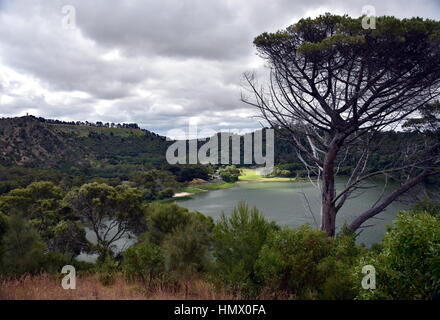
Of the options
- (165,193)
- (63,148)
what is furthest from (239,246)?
(63,148)

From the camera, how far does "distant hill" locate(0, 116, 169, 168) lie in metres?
53.6

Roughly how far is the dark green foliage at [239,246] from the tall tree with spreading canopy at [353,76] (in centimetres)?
218

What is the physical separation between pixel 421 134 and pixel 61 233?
605 inches

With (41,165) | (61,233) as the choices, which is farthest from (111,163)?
(61,233)

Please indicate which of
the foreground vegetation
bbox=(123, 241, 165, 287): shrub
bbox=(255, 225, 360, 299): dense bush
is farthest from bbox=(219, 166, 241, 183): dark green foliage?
bbox=(255, 225, 360, 299): dense bush

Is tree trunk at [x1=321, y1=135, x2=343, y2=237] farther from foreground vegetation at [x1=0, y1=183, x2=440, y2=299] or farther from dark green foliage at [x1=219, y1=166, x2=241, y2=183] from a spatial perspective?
dark green foliage at [x1=219, y1=166, x2=241, y2=183]

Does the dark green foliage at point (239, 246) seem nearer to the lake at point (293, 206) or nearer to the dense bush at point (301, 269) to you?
the dense bush at point (301, 269)

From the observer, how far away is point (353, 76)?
19.7ft

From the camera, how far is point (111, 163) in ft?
198

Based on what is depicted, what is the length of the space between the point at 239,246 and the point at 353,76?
3.96m

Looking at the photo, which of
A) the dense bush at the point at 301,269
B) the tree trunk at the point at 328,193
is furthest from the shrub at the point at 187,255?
the tree trunk at the point at 328,193

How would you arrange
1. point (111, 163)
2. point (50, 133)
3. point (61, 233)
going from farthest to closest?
point (50, 133) < point (111, 163) < point (61, 233)

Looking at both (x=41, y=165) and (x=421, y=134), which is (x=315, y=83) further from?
(x=41, y=165)
